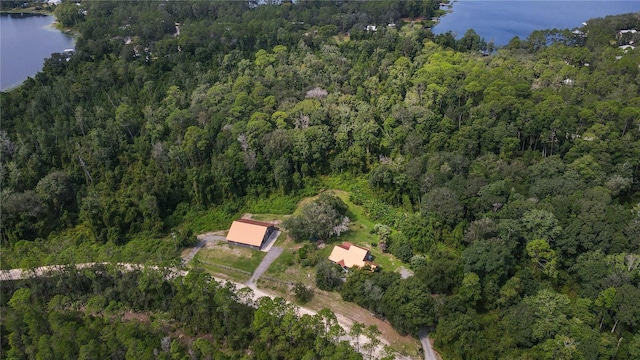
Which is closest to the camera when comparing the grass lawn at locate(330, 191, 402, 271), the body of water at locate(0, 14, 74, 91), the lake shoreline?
the grass lawn at locate(330, 191, 402, 271)

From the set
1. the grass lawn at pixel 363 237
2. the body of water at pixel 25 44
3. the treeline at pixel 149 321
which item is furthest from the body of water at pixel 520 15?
the body of water at pixel 25 44

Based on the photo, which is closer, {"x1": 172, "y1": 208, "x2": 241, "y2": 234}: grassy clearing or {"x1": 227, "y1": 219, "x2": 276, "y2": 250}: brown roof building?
{"x1": 227, "y1": 219, "x2": 276, "y2": 250}: brown roof building

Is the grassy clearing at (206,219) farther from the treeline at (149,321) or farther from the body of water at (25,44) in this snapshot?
the body of water at (25,44)

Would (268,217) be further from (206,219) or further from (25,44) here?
(25,44)

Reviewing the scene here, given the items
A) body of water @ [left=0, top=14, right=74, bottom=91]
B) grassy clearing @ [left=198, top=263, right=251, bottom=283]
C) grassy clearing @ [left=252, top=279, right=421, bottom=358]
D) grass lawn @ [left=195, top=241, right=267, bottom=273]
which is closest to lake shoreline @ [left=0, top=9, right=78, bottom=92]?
body of water @ [left=0, top=14, right=74, bottom=91]

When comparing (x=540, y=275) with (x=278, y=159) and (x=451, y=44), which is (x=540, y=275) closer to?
(x=278, y=159)

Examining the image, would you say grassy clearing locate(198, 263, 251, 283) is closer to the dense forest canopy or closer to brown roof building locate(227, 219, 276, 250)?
brown roof building locate(227, 219, 276, 250)

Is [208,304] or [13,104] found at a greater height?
[13,104]

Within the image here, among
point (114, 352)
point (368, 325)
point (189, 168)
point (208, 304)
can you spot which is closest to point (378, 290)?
point (368, 325)
